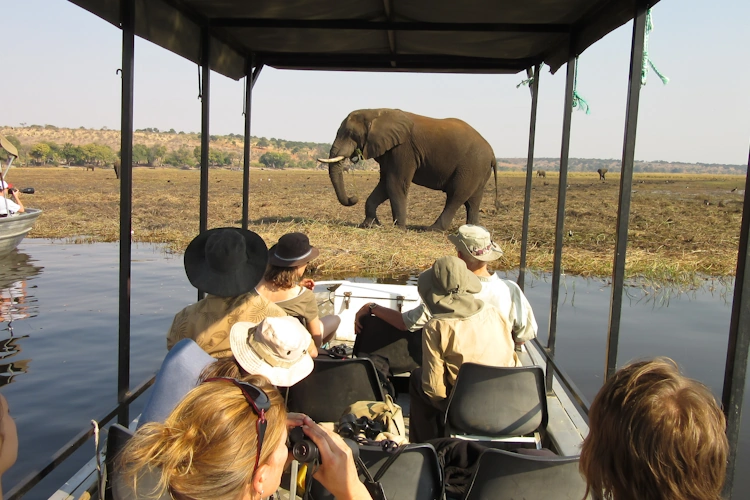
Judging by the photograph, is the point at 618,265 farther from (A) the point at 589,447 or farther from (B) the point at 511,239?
(B) the point at 511,239

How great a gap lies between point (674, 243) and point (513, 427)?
1477 centimetres

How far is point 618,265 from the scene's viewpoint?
3229 mm

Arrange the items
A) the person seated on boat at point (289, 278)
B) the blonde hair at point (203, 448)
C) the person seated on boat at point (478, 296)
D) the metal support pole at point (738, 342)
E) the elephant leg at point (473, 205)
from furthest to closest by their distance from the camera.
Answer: the elephant leg at point (473, 205)
the person seated on boat at point (478, 296)
the person seated on boat at point (289, 278)
the metal support pole at point (738, 342)
the blonde hair at point (203, 448)

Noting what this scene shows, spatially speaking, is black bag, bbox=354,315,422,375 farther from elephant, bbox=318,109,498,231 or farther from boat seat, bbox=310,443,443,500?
elephant, bbox=318,109,498,231

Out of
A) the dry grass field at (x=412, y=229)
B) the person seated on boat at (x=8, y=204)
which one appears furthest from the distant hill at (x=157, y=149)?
the person seated on boat at (x=8, y=204)

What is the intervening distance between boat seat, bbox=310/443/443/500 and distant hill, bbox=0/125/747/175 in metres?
47.8

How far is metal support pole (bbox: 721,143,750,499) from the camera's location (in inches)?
80.3

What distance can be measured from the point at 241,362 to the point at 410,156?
1509 cm

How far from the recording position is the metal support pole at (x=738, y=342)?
2.04 metres

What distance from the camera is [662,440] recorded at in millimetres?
1324

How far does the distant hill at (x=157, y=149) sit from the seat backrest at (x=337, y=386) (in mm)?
46856

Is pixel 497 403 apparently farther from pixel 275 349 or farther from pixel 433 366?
pixel 275 349

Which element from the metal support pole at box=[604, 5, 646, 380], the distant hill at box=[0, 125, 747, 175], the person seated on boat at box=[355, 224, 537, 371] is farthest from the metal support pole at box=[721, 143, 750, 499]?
the distant hill at box=[0, 125, 747, 175]

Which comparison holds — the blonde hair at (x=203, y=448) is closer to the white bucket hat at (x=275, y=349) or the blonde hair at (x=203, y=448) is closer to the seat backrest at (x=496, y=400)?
the white bucket hat at (x=275, y=349)
